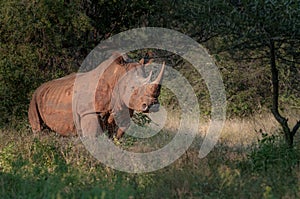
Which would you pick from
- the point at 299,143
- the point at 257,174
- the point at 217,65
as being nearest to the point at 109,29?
the point at 217,65

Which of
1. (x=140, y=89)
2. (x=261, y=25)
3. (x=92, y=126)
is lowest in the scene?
(x=92, y=126)

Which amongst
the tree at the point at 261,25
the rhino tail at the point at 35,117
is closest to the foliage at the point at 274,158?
the tree at the point at 261,25

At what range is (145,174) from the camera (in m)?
7.77

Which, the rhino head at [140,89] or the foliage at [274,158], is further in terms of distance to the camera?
the rhino head at [140,89]

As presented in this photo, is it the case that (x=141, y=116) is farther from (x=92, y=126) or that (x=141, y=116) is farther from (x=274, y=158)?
(x=274, y=158)

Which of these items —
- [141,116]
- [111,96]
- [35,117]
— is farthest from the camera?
[141,116]

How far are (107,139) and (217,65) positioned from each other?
319 inches

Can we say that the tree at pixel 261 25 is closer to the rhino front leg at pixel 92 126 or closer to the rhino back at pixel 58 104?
the rhino front leg at pixel 92 126

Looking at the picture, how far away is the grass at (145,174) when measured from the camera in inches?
271

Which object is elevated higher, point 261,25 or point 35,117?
point 261,25

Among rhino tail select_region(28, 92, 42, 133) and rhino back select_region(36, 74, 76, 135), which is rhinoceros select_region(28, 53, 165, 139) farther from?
rhino tail select_region(28, 92, 42, 133)

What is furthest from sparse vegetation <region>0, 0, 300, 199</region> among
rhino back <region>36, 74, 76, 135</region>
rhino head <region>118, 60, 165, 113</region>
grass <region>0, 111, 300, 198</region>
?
rhino head <region>118, 60, 165, 113</region>

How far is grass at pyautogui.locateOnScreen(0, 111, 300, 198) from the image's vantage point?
271 inches

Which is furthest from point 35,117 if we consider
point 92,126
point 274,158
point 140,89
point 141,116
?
point 274,158
